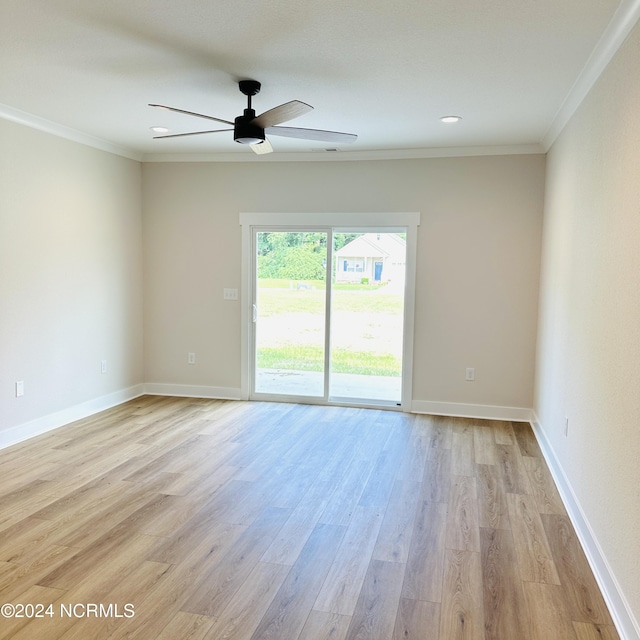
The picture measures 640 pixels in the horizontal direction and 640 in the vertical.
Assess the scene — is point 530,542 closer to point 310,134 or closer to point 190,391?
point 310,134

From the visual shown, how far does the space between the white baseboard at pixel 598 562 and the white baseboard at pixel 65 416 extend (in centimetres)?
401

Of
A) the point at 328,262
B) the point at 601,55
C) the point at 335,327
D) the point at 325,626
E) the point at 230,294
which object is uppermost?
the point at 601,55

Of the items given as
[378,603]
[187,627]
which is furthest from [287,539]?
[187,627]

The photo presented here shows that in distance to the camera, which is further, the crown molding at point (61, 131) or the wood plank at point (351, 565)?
the crown molding at point (61, 131)

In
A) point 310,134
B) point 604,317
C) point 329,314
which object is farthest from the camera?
point 329,314

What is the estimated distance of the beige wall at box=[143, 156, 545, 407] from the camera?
16.5ft

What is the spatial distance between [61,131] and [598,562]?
4884mm

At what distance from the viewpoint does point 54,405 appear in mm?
4645

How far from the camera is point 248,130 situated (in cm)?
318

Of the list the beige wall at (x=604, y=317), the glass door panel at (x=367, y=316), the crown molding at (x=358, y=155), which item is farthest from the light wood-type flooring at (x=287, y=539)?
the crown molding at (x=358, y=155)

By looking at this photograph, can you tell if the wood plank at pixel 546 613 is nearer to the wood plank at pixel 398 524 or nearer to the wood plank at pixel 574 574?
the wood plank at pixel 574 574

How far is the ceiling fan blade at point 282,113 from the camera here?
9.22 feet

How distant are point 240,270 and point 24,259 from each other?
2.08m

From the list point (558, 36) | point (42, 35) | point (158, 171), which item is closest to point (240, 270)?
point (158, 171)
